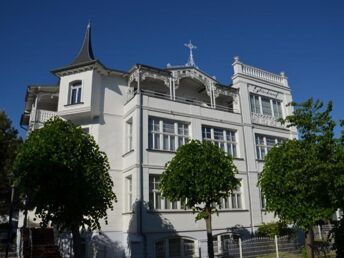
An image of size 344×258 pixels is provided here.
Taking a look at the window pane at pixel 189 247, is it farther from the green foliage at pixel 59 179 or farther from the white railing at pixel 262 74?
the white railing at pixel 262 74

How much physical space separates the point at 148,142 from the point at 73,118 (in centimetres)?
535

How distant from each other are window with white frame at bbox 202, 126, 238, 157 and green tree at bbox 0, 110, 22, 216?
12.2 m

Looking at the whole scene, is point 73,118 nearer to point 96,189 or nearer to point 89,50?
point 89,50

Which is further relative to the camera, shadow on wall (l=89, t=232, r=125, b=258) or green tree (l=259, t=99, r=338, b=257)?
shadow on wall (l=89, t=232, r=125, b=258)

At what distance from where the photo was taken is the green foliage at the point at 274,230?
19906 mm

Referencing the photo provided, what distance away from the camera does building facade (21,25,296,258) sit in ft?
59.9

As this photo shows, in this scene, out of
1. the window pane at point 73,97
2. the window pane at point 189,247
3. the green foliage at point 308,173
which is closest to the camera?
the green foliage at point 308,173

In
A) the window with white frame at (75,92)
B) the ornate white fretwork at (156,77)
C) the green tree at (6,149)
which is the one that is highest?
the ornate white fretwork at (156,77)

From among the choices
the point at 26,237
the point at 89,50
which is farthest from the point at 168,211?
the point at 89,50

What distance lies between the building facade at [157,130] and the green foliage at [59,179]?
4.72 meters

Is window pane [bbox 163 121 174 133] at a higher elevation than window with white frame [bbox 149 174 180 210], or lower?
higher

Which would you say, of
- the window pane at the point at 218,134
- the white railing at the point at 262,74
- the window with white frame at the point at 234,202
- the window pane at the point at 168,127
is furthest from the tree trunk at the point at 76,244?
the white railing at the point at 262,74

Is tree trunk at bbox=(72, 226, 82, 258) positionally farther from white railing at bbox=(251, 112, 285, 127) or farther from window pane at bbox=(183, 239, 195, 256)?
white railing at bbox=(251, 112, 285, 127)

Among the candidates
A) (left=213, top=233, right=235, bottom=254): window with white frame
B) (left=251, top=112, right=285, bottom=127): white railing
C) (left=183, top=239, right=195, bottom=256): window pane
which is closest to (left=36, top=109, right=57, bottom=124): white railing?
(left=183, top=239, right=195, bottom=256): window pane
